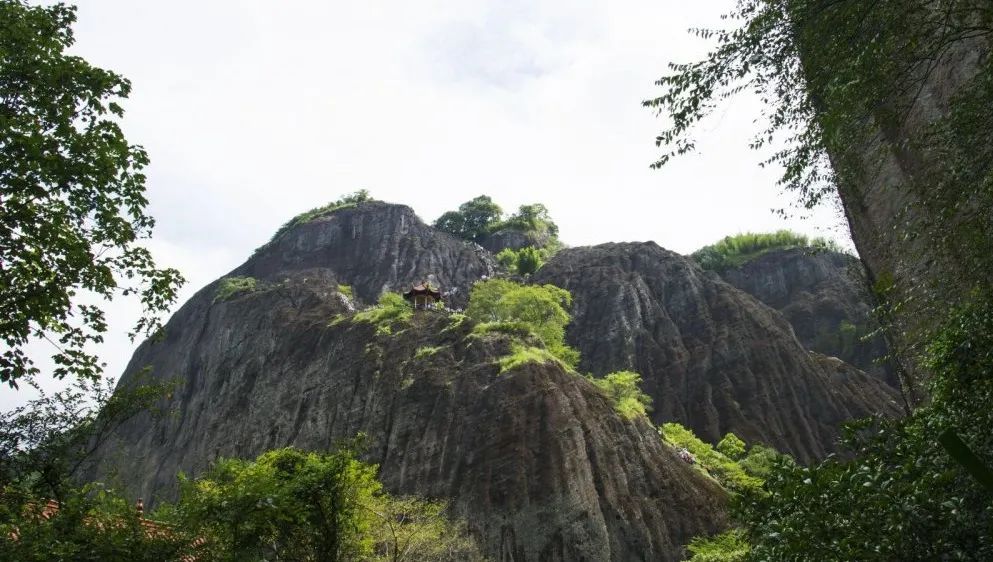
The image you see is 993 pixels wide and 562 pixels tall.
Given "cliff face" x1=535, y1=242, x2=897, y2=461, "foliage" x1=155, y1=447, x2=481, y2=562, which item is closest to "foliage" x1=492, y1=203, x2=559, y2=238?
"cliff face" x1=535, y1=242, x2=897, y2=461

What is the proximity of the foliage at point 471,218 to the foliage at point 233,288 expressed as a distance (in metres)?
29.8

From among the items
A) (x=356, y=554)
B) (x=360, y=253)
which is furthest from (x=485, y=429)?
(x=360, y=253)

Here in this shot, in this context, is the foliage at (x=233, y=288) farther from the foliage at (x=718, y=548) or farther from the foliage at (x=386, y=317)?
the foliage at (x=718, y=548)

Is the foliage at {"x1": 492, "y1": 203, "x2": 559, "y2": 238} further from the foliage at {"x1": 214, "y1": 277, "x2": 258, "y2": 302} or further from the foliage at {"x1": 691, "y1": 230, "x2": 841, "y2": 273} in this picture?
the foliage at {"x1": 214, "y1": 277, "x2": 258, "y2": 302}

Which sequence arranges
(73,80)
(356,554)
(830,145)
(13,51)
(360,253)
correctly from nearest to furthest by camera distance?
(830,145), (13,51), (73,80), (356,554), (360,253)

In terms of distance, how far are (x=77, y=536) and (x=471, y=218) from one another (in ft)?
257

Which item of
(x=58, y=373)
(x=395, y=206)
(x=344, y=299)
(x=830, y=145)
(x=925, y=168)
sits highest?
(x=395, y=206)

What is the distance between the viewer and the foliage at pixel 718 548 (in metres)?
24.1

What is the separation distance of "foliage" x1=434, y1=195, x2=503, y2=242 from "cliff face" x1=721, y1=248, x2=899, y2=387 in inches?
1169

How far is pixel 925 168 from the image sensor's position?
1045cm

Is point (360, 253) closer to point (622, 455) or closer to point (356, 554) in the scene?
point (622, 455)

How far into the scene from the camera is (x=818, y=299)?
6869 centimetres

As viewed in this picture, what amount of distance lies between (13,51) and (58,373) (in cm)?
499

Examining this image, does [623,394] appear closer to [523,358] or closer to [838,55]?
[523,358]
